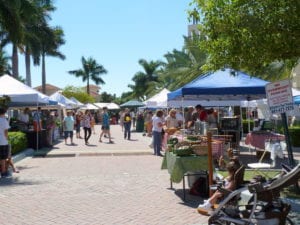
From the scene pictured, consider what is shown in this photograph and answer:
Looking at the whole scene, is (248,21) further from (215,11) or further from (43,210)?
(43,210)

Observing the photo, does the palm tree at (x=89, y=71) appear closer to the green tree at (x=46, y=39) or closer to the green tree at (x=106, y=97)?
the green tree at (x=106, y=97)

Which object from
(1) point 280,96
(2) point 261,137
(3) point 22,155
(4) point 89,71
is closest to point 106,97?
(4) point 89,71

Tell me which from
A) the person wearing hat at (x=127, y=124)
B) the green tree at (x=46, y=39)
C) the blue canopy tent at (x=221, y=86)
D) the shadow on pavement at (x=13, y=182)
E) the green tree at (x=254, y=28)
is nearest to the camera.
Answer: the green tree at (x=254, y=28)

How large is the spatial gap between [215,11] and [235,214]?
438 cm

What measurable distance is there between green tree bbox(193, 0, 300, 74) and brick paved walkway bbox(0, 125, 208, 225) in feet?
9.61

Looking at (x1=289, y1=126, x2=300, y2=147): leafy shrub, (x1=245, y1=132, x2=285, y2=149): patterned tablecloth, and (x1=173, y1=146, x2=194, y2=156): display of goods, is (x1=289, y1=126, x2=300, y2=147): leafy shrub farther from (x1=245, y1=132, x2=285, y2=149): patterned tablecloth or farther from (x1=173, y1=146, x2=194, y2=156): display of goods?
(x1=173, y1=146, x2=194, y2=156): display of goods

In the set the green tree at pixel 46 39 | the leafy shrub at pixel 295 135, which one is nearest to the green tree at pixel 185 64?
the green tree at pixel 46 39

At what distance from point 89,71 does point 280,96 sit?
87508mm

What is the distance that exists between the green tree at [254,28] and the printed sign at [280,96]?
0.86 metres

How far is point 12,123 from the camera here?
23047 mm

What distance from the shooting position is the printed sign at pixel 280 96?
855 centimetres

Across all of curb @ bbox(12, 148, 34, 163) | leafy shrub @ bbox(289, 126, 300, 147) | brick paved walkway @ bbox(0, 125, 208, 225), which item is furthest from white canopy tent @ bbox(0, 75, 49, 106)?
leafy shrub @ bbox(289, 126, 300, 147)

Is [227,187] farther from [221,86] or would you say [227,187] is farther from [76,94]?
[76,94]

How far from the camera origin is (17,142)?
1788 centimetres
